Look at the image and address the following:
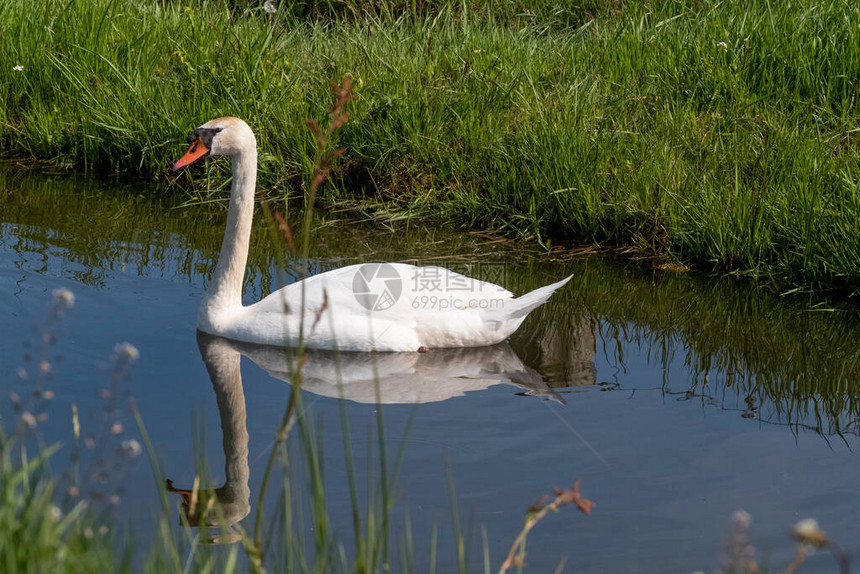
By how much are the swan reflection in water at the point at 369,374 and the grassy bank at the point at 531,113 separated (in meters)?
1.66

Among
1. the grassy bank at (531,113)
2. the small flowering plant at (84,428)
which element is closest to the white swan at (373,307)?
the small flowering plant at (84,428)

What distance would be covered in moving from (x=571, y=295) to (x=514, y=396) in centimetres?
135

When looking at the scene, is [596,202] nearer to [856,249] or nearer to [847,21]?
[856,249]

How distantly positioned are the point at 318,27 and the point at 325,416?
5.41 m

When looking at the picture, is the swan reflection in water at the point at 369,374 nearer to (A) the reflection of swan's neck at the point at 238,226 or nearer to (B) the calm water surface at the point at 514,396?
(B) the calm water surface at the point at 514,396

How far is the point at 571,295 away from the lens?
5.67 metres

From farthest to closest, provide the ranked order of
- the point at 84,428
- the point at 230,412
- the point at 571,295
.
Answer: the point at 571,295, the point at 230,412, the point at 84,428

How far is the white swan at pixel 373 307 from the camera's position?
4.89 metres

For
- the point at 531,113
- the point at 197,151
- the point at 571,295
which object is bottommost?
the point at 571,295

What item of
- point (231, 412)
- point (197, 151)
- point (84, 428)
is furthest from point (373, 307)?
point (84, 428)

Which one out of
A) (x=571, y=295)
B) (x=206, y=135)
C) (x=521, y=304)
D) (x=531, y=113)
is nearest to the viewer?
(x=521, y=304)

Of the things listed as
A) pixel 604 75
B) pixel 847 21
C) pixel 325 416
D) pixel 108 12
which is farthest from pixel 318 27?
pixel 325 416

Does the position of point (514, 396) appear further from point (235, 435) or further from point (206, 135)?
point (206, 135)

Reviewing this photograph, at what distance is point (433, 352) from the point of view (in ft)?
16.5
